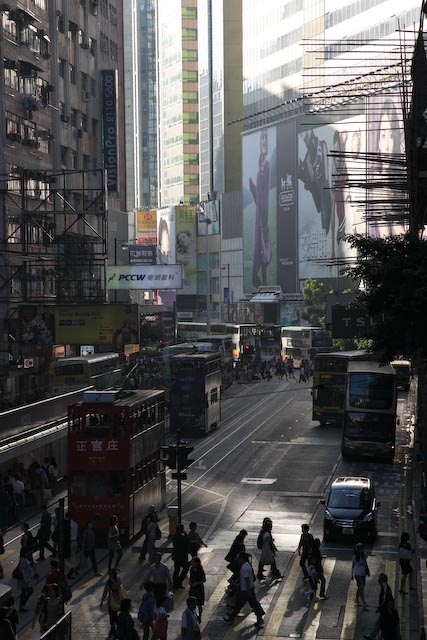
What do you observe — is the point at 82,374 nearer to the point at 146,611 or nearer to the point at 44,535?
the point at 44,535

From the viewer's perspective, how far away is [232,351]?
94750 mm

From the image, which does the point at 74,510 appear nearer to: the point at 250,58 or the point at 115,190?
A: the point at 115,190

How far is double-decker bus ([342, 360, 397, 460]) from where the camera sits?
48375 millimetres

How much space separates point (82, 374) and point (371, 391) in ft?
41.3

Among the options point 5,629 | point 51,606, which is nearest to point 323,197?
point 51,606

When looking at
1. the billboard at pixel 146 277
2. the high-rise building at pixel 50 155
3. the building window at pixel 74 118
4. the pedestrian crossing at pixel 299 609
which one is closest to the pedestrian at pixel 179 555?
the pedestrian crossing at pixel 299 609

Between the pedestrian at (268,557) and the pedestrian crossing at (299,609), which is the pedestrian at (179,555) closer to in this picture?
the pedestrian crossing at (299,609)

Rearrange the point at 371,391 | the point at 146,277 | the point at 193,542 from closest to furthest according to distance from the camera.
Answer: the point at 193,542 → the point at 371,391 → the point at 146,277

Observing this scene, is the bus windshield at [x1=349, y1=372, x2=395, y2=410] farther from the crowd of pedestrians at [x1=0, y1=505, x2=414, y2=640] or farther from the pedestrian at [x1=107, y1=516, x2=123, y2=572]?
the pedestrian at [x1=107, y1=516, x2=123, y2=572]

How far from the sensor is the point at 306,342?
9925 centimetres

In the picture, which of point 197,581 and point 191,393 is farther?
point 191,393

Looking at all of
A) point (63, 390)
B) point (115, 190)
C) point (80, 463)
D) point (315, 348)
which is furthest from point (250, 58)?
point (80, 463)

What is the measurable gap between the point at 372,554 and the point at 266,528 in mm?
3886

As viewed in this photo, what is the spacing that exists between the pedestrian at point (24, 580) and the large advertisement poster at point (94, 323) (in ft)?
97.7
